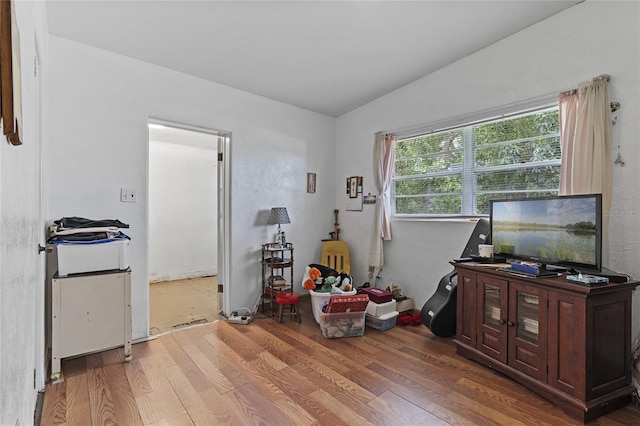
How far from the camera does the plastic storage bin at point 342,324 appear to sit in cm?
283

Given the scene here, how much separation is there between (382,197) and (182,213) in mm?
3600

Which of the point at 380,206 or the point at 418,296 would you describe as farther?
the point at 380,206

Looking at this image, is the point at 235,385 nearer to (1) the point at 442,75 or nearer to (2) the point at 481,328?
(2) the point at 481,328

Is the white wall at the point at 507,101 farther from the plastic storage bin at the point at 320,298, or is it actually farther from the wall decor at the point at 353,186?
the plastic storage bin at the point at 320,298

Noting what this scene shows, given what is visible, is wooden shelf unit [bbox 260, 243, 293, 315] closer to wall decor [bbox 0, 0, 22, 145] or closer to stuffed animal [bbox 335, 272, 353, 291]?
stuffed animal [bbox 335, 272, 353, 291]

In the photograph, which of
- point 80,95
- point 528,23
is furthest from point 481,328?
point 80,95

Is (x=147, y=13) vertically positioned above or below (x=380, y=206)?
above

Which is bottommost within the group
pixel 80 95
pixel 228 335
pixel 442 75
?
pixel 228 335

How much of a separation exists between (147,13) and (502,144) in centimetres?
306

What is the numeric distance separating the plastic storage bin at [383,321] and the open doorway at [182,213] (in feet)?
8.05

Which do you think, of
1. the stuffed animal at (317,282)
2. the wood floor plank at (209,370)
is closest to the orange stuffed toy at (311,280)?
the stuffed animal at (317,282)

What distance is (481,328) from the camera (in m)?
2.28

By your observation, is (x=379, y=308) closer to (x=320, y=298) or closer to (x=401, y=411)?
(x=320, y=298)

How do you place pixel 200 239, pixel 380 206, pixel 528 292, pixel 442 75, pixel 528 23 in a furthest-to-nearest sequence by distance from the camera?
pixel 200 239 → pixel 380 206 → pixel 442 75 → pixel 528 23 → pixel 528 292
